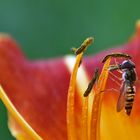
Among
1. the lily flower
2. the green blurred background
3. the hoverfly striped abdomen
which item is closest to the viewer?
the hoverfly striped abdomen

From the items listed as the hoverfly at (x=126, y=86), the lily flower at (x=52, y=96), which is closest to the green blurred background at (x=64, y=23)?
the lily flower at (x=52, y=96)

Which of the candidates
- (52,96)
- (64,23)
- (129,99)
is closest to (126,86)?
(129,99)

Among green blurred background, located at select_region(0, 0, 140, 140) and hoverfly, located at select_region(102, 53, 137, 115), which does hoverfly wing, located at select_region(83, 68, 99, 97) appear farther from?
green blurred background, located at select_region(0, 0, 140, 140)


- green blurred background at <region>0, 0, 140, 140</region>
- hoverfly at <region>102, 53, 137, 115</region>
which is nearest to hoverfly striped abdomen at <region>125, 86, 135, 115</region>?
hoverfly at <region>102, 53, 137, 115</region>

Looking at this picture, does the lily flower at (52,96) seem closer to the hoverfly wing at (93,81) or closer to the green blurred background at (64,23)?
the hoverfly wing at (93,81)

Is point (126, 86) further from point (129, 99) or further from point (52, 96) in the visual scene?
point (52, 96)
